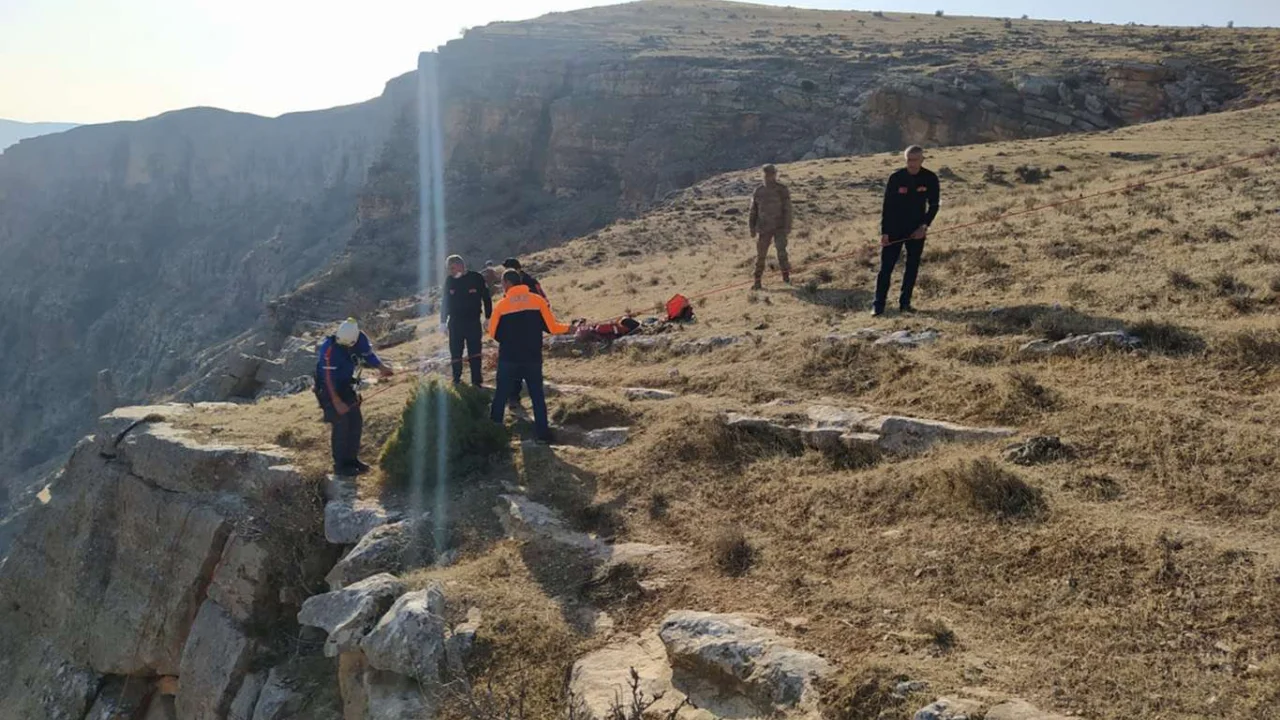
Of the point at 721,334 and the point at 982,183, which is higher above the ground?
the point at 982,183

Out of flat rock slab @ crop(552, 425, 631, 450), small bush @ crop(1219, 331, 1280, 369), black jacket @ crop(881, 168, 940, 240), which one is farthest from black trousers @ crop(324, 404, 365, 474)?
small bush @ crop(1219, 331, 1280, 369)

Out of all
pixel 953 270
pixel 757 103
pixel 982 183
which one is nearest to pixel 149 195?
pixel 757 103

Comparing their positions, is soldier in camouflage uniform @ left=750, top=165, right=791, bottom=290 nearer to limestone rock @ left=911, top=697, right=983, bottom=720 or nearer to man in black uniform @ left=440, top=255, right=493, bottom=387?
man in black uniform @ left=440, top=255, right=493, bottom=387

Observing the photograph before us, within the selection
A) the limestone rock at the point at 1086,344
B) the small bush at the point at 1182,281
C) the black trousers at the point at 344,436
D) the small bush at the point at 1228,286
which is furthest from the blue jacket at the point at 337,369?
the small bush at the point at 1228,286

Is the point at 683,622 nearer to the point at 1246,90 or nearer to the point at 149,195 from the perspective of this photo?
the point at 1246,90

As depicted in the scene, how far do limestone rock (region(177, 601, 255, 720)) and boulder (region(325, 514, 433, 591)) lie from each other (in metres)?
1.40

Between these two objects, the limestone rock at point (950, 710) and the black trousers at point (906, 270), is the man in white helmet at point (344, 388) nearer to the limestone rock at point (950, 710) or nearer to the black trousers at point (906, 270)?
the black trousers at point (906, 270)

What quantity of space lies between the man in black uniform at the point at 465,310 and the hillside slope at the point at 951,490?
43.2 inches

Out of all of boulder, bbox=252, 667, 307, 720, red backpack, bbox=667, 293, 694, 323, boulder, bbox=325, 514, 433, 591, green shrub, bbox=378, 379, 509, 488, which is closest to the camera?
boulder, bbox=252, 667, 307, 720

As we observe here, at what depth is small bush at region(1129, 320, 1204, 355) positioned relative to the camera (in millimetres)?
6777

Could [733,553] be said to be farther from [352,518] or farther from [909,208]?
[909,208]

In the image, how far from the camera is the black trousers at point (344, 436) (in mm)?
8969

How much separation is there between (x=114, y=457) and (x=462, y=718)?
887 cm

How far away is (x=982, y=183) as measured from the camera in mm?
23750
